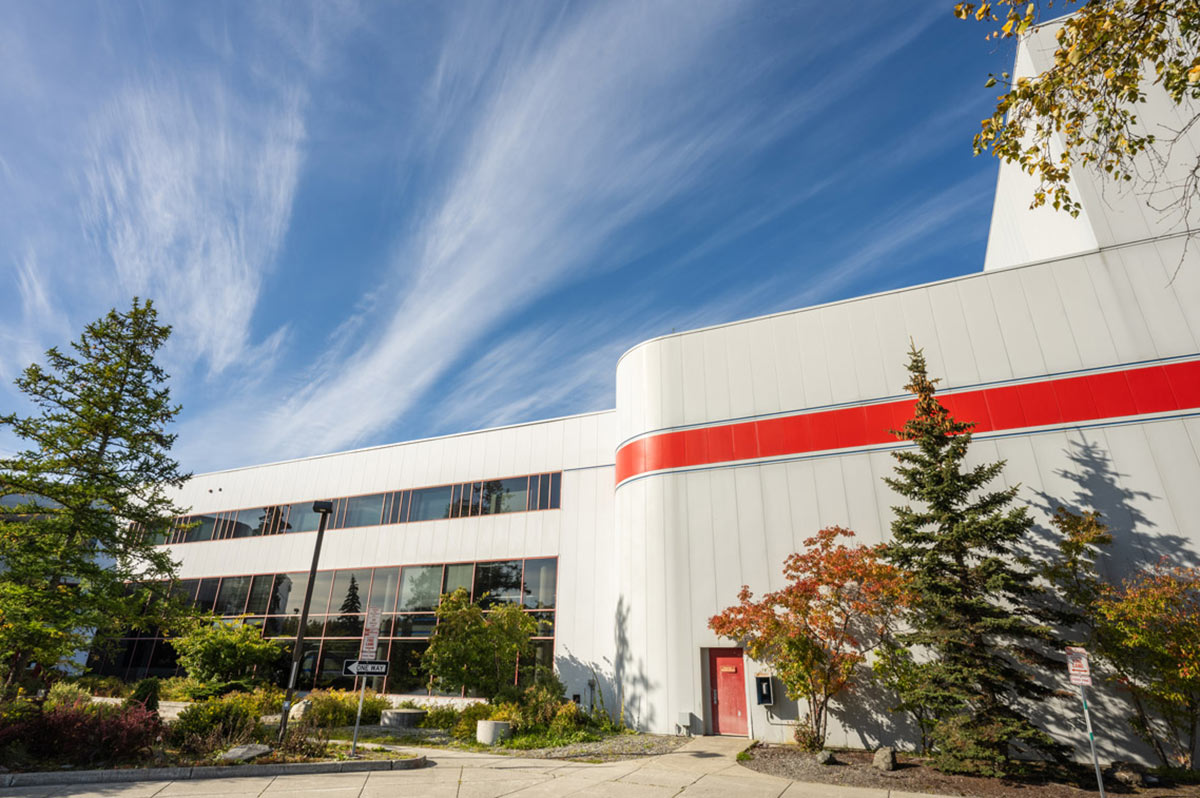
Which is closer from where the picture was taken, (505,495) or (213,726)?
(213,726)

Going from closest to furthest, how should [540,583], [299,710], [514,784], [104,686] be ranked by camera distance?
1. [514,784]
2. [299,710]
3. [540,583]
4. [104,686]

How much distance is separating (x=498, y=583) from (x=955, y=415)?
57.2 feet

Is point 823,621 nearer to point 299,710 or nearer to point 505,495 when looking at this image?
point 505,495

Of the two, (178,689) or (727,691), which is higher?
(727,691)

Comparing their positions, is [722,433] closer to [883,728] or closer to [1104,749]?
[883,728]

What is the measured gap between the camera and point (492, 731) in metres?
16.0

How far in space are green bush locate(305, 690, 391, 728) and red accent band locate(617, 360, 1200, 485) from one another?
11.9 meters

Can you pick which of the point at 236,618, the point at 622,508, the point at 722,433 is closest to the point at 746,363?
the point at 722,433

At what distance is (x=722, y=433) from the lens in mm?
19016

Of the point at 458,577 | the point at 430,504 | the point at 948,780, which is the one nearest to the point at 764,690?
the point at 948,780

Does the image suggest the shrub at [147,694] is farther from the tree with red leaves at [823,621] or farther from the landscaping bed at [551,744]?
the tree with red leaves at [823,621]

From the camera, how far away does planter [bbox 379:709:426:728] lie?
766 inches

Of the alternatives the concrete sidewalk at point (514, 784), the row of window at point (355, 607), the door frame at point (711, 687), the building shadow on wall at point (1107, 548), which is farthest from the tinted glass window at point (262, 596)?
the building shadow on wall at point (1107, 548)

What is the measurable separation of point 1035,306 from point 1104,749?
1121 cm
